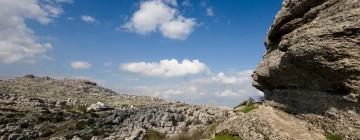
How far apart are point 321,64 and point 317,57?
0.42 meters

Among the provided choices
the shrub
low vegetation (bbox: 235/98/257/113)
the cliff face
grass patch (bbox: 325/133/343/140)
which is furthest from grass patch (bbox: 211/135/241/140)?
the shrub

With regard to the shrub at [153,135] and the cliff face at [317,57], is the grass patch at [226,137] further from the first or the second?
the shrub at [153,135]

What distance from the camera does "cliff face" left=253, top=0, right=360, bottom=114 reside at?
18.6 meters

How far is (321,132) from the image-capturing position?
2164 centimetres

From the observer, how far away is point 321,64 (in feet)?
65.4

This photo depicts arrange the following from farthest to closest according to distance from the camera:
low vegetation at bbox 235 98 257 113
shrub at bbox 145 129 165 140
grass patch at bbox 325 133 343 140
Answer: shrub at bbox 145 129 165 140, low vegetation at bbox 235 98 257 113, grass patch at bbox 325 133 343 140

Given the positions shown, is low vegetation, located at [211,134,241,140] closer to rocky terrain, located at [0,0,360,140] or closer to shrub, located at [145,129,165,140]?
rocky terrain, located at [0,0,360,140]

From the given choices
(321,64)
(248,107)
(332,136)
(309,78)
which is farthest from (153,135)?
(321,64)

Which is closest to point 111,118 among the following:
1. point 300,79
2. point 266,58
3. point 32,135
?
point 32,135

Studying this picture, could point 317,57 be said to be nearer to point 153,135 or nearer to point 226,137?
point 226,137

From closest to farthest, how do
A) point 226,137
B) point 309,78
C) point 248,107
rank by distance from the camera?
point 309,78, point 226,137, point 248,107

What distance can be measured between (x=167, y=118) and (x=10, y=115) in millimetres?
42091

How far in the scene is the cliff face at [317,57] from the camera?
60.9 feet

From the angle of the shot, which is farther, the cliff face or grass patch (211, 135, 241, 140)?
grass patch (211, 135, 241, 140)
